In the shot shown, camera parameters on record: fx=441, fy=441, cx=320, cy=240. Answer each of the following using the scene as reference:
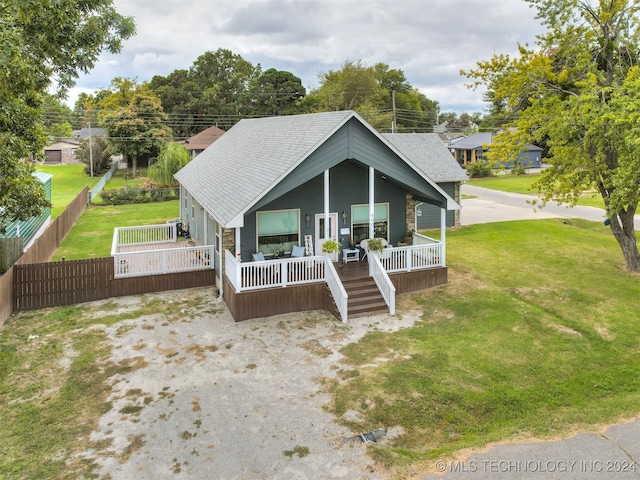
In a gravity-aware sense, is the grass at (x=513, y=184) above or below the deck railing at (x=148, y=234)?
above

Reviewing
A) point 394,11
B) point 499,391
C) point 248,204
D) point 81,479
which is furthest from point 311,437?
point 394,11

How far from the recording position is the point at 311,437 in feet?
23.8

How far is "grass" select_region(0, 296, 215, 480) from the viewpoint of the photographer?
22.0ft

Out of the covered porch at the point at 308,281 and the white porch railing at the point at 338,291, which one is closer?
the white porch railing at the point at 338,291

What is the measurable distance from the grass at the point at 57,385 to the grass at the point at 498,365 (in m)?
4.39

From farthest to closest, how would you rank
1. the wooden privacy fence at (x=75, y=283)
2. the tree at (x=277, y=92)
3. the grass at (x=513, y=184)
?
the tree at (x=277, y=92)
the grass at (x=513, y=184)
the wooden privacy fence at (x=75, y=283)

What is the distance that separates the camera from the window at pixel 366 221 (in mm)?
15641

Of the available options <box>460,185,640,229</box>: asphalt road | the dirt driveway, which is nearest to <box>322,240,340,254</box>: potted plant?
the dirt driveway

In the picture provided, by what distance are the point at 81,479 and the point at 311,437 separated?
11.1 feet

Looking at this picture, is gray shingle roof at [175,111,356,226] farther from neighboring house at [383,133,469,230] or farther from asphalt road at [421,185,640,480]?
neighboring house at [383,133,469,230]

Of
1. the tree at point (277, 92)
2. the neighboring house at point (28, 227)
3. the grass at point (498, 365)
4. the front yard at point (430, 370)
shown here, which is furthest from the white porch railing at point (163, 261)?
the tree at point (277, 92)

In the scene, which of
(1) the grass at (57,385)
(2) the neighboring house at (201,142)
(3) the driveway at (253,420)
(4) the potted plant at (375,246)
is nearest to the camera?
(3) the driveway at (253,420)

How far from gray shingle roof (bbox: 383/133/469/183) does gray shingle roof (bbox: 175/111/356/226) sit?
27.2 ft

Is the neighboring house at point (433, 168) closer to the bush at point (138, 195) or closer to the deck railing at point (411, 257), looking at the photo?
the deck railing at point (411, 257)
